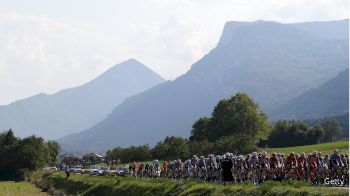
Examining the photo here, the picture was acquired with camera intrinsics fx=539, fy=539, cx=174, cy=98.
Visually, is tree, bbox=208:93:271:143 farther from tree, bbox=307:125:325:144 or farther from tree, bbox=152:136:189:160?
tree, bbox=307:125:325:144

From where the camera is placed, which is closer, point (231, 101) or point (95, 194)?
point (95, 194)

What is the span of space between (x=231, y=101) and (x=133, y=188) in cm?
7321

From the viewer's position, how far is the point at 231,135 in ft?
336

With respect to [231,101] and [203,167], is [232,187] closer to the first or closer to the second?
[203,167]

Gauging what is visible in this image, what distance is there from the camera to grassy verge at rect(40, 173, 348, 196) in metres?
25.6

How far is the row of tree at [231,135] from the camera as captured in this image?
294 feet

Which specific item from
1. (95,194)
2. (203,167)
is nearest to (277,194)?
(203,167)

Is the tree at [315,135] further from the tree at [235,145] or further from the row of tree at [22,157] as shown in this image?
the row of tree at [22,157]

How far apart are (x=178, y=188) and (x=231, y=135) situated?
222 feet

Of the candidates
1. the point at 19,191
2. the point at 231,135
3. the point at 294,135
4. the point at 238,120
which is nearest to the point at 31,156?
the point at 231,135

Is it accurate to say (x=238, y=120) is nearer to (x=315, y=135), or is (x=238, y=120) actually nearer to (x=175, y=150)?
(x=175, y=150)

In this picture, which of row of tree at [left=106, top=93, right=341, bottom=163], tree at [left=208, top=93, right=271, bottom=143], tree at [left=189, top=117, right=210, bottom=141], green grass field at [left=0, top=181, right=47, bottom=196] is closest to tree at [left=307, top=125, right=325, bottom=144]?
row of tree at [left=106, top=93, right=341, bottom=163]

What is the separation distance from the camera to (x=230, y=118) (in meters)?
111

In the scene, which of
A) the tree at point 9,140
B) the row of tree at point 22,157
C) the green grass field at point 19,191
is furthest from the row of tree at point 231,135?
the tree at point 9,140
